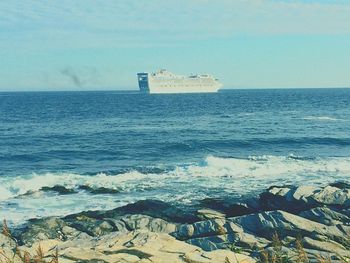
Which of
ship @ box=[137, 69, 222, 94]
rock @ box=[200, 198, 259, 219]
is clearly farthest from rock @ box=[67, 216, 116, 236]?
ship @ box=[137, 69, 222, 94]

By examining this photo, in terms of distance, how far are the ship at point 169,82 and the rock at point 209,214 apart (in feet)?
526

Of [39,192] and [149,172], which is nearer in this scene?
[39,192]

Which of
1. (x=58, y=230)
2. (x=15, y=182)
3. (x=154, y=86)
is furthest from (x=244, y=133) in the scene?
(x=154, y=86)

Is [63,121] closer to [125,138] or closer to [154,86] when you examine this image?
[125,138]

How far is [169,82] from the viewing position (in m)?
178

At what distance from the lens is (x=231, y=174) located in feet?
89.9

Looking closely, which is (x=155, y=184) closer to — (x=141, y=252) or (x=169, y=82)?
(x=141, y=252)

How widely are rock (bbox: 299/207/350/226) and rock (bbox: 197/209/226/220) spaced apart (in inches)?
135

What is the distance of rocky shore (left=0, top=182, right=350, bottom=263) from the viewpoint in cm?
1012

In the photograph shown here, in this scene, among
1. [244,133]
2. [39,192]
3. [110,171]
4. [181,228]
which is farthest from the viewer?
[244,133]

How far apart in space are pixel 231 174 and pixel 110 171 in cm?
767

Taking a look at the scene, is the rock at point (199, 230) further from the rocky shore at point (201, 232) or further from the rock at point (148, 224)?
the rock at point (148, 224)

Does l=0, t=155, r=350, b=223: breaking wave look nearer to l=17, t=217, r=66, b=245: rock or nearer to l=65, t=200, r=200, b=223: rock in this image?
l=65, t=200, r=200, b=223: rock

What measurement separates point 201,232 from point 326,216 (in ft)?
13.1
